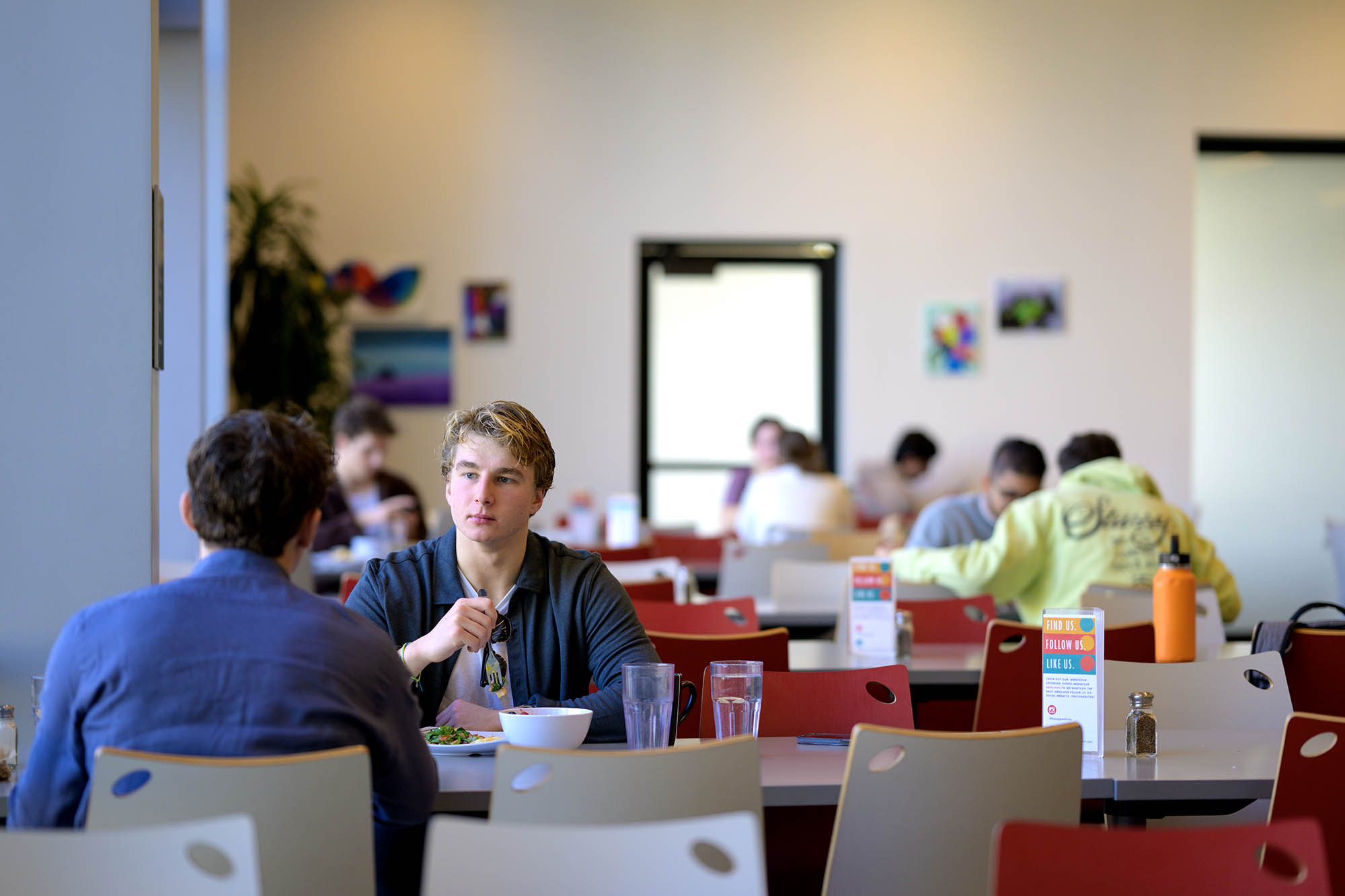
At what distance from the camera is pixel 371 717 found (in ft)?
5.05

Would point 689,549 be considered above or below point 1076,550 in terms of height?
below

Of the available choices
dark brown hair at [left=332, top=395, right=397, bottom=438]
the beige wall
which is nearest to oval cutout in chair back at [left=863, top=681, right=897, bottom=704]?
dark brown hair at [left=332, top=395, right=397, bottom=438]

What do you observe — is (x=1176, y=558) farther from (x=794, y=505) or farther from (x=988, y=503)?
(x=794, y=505)

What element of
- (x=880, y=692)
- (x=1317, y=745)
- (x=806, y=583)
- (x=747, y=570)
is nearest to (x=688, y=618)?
(x=880, y=692)

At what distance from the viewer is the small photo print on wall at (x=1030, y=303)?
777 cm

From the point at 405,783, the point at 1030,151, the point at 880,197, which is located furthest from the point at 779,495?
the point at 405,783

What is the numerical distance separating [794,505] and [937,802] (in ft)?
13.5

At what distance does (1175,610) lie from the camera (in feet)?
8.32

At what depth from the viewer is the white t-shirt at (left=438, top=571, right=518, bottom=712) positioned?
2188mm

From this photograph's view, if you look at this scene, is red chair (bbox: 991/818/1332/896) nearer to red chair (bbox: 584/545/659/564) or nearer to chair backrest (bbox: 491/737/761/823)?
chair backrest (bbox: 491/737/761/823)

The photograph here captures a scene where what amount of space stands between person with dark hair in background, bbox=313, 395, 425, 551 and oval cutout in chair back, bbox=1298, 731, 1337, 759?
380cm

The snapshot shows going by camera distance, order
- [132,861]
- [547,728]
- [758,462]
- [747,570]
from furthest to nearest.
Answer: [758,462] → [747,570] → [547,728] → [132,861]

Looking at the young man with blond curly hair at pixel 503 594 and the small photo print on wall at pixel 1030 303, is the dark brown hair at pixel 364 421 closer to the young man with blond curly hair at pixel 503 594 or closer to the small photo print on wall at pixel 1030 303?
the young man with blond curly hair at pixel 503 594

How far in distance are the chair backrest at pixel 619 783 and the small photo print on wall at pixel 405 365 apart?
6.21 meters
